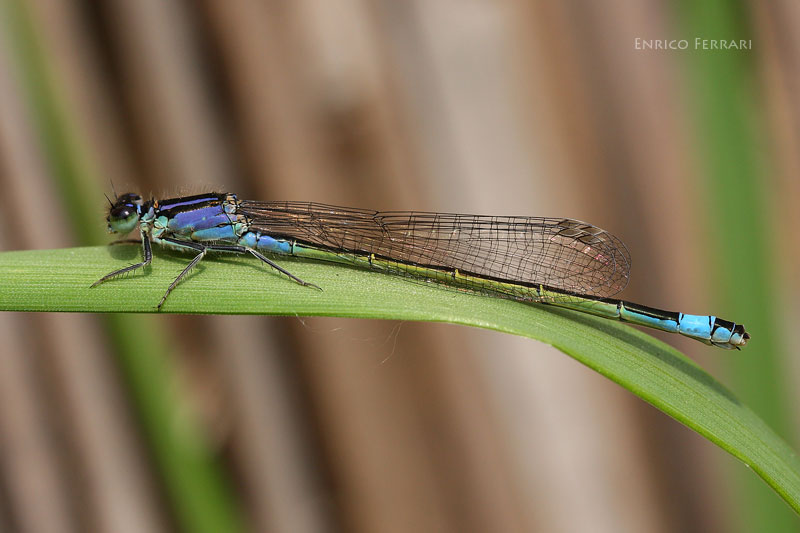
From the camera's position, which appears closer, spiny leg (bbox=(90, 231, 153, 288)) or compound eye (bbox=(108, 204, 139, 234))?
spiny leg (bbox=(90, 231, 153, 288))

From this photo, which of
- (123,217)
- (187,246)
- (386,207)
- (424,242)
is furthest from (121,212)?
(386,207)

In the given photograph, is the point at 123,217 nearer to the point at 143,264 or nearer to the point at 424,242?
the point at 143,264

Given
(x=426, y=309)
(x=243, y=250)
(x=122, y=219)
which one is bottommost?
(x=426, y=309)

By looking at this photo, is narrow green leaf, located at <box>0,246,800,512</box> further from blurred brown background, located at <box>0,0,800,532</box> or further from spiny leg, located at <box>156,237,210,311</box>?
blurred brown background, located at <box>0,0,800,532</box>

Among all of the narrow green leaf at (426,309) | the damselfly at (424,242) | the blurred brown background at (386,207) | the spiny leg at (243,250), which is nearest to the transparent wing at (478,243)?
the damselfly at (424,242)

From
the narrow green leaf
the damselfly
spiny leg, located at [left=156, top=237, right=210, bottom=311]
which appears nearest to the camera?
the narrow green leaf

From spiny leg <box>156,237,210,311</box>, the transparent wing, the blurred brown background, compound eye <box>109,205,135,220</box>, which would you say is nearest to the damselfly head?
compound eye <box>109,205,135,220</box>

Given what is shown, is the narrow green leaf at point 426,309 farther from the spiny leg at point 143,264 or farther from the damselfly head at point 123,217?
the damselfly head at point 123,217
